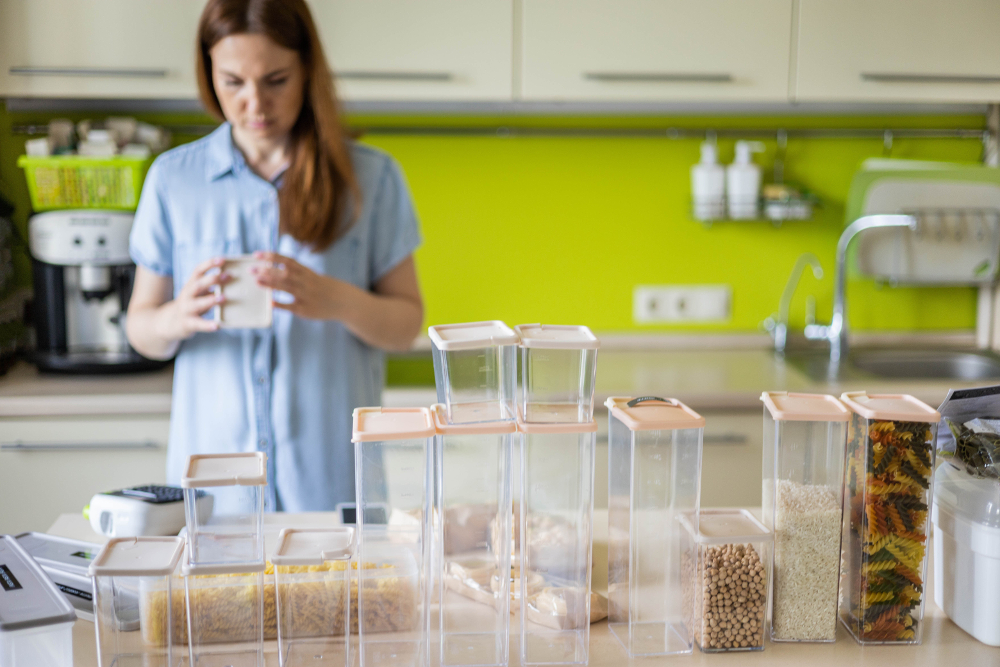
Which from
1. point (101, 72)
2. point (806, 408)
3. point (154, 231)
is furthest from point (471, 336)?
point (101, 72)

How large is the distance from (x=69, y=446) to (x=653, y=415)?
1593 millimetres

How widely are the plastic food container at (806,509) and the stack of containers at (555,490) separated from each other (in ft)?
0.66

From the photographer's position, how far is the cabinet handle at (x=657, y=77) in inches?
84.0

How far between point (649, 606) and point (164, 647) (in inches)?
19.1

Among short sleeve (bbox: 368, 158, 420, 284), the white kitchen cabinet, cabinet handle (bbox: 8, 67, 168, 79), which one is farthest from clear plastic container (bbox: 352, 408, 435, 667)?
cabinet handle (bbox: 8, 67, 168, 79)

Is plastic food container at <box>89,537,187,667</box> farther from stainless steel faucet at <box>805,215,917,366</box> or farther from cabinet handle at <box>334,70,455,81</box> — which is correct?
stainless steel faucet at <box>805,215,917,366</box>

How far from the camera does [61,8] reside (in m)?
2.05

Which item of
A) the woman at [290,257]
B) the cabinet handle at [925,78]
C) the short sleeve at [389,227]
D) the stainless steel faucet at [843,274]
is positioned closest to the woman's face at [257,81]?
the woman at [290,257]

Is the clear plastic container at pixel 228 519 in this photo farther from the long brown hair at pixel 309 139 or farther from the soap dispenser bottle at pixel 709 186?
the soap dispenser bottle at pixel 709 186

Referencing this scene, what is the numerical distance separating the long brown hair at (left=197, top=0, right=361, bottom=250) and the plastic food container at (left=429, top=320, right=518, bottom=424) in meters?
0.76

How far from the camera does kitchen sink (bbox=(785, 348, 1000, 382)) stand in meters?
2.38

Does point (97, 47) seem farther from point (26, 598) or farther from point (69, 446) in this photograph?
point (26, 598)

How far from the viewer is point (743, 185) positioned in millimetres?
2404

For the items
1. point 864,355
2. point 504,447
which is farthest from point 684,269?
point 504,447
